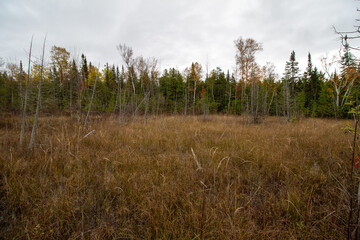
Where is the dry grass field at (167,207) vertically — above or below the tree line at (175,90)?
below

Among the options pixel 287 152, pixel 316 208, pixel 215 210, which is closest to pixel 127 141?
pixel 215 210

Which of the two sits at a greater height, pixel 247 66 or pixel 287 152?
pixel 247 66

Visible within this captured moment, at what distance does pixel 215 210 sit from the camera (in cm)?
140

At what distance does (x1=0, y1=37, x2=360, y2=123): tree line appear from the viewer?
3.82m

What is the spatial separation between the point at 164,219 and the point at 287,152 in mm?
3348

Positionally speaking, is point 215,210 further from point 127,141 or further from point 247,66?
point 247,66

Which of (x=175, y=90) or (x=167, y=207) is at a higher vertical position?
(x=175, y=90)

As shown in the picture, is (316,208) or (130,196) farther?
(130,196)

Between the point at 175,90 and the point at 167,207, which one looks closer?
the point at 167,207

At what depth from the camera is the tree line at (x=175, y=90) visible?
382cm

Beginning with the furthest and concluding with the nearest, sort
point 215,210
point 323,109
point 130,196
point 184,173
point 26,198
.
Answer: point 323,109, point 184,173, point 130,196, point 26,198, point 215,210

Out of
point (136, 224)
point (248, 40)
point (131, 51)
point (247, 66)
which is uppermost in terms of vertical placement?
point (131, 51)

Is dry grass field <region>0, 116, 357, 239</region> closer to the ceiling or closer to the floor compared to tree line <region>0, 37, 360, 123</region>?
closer to the floor

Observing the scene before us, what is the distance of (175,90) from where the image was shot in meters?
32.2
